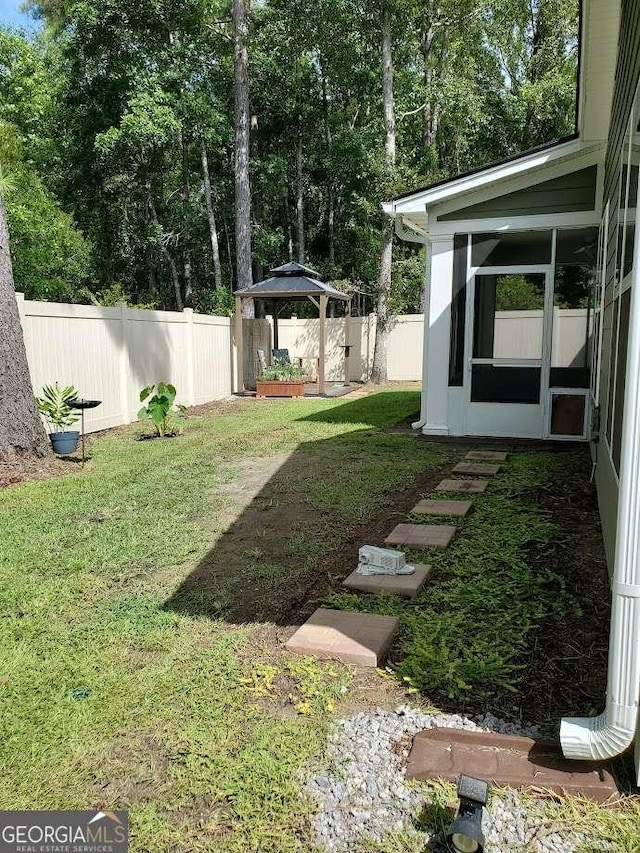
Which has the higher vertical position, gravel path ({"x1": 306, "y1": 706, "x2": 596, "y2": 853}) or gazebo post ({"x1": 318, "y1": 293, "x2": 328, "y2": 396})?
gazebo post ({"x1": 318, "y1": 293, "x2": 328, "y2": 396})

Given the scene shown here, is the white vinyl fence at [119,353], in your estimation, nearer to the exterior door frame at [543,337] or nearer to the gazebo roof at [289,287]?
the gazebo roof at [289,287]

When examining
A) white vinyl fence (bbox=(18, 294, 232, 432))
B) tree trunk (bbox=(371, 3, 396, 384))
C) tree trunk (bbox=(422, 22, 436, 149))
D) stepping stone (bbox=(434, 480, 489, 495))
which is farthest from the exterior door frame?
tree trunk (bbox=(422, 22, 436, 149))

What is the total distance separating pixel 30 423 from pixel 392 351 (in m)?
11.5

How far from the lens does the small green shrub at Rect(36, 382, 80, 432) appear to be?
23.7 feet

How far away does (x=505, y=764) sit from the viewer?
201cm

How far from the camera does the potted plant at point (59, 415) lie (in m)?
7.04

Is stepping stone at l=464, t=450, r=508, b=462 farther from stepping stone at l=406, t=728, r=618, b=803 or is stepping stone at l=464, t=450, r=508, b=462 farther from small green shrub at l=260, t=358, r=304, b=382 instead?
small green shrub at l=260, t=358, r=304, b=382

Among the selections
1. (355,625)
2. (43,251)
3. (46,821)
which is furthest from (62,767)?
(43,251)

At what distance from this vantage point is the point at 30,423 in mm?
6578

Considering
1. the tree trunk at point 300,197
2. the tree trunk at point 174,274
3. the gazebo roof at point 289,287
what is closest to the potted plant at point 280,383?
the gazebo roof at point 289,287

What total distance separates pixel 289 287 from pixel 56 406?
23.1 ft

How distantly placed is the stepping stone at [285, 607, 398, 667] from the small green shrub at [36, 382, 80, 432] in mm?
5161

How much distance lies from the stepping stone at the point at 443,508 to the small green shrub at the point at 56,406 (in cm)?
433

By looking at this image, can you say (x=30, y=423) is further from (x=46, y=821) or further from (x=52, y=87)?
(x=52, y=87)
